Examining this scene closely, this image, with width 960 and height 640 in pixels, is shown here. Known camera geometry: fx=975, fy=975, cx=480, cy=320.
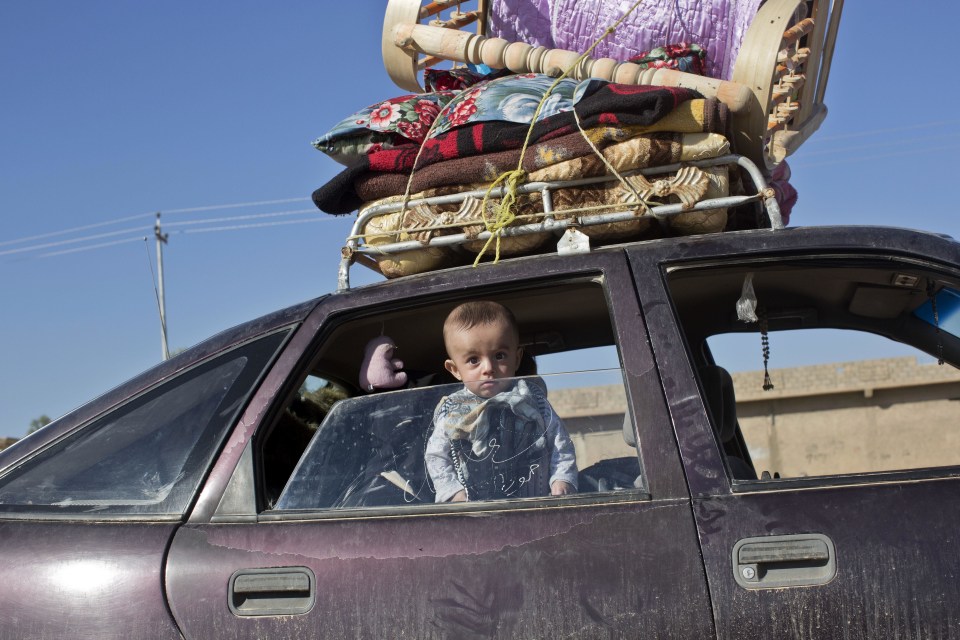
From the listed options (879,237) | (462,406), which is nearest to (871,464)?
(879,237)

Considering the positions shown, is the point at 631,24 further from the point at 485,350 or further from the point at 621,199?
the point at 485,350

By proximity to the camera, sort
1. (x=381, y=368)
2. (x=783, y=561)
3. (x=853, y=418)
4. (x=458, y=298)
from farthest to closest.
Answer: (x=853, y=418) → (x=381, y=368) → (x=458, y=298) → (x=783, y=561)

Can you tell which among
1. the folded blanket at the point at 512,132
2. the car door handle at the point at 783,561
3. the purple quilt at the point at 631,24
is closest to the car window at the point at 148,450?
the folded blanket at the point at 512,132

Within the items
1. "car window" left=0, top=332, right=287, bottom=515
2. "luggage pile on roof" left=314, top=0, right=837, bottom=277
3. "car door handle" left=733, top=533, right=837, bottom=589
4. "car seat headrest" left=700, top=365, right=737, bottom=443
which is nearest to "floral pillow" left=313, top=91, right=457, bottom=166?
"luggage pile on roof" left=314, top=0, right=837, bottom=277

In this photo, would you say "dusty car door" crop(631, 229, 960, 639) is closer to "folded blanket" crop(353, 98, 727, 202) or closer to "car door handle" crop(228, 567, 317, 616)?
"folded blanket" crop(353, 98, 727, 202)

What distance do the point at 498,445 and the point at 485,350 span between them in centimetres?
51

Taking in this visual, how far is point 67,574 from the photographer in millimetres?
2219

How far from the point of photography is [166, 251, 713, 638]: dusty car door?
1985mm

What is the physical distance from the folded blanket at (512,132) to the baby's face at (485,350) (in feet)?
1.65

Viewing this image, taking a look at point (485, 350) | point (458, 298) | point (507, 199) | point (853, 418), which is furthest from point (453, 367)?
point (853, 418)

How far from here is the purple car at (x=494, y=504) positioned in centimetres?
195

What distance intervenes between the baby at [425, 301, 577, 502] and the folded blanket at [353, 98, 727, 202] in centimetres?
64

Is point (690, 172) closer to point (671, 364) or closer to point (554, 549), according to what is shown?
point (671, 364)

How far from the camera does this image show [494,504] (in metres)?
2.16
